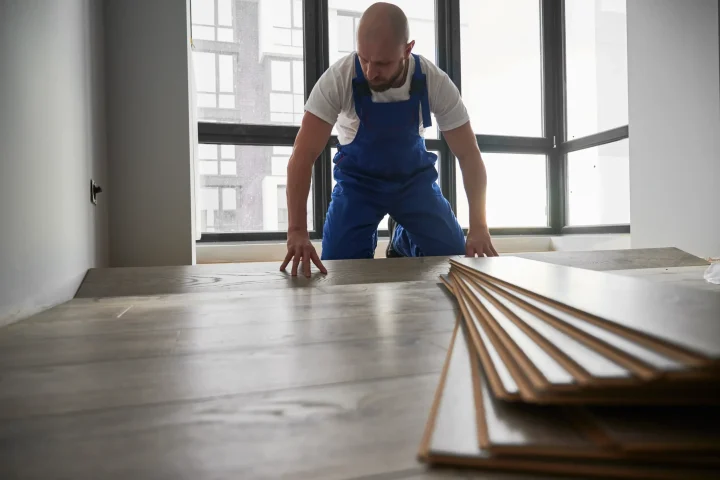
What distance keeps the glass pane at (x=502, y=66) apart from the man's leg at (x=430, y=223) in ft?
7.57

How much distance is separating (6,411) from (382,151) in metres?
1.74

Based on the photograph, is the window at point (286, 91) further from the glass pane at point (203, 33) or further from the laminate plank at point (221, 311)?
the laminate plank at point (221, 311)

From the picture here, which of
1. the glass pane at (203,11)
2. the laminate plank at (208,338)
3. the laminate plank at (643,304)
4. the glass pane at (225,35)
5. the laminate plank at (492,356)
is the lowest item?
the laminate plank at (208,338)

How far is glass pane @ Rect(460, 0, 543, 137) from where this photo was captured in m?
4.16

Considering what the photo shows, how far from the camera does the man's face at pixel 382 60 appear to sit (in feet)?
5.24

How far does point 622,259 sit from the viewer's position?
67.1 inches

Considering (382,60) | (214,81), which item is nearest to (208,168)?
(214,81)

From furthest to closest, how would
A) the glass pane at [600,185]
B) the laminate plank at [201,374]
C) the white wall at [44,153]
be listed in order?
the glass pane at [600,185], the white wall at [44,153], the laminate plank at [201,374]

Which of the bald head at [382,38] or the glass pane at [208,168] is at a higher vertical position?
the bald head at [382,38]

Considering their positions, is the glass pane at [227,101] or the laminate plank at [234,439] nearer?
the laminate plank at [234,439]

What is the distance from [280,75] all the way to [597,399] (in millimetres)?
3747

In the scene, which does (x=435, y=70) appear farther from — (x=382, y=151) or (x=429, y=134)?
(x=429, y=134)

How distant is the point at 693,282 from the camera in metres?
1.21

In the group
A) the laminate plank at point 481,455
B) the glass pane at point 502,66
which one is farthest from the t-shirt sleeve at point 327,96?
the glass pane at point 502,66
